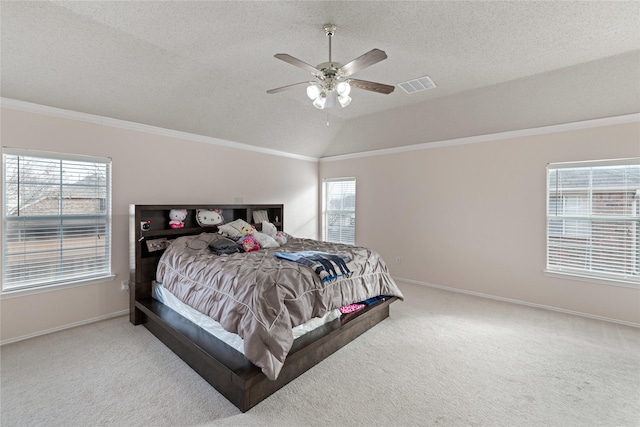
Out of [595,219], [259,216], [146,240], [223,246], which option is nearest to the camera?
[223,246]

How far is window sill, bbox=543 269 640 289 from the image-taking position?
11.2 ft

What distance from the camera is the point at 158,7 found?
7.12ft

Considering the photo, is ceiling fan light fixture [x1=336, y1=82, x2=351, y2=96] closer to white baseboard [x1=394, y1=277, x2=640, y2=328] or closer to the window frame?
the window frame

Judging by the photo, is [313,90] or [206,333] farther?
[206,333]

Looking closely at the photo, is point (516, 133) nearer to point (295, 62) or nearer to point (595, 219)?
point (595, 219)

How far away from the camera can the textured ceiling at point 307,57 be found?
2.25 meters

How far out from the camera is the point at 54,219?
3172mm

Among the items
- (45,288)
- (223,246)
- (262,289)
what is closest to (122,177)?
(45,288)

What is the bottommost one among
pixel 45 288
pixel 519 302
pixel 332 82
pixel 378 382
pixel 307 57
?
pixel 378 382

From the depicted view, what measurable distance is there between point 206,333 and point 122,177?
2.35 metres

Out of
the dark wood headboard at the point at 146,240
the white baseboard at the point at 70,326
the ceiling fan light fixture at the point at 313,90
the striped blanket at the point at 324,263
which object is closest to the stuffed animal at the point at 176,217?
the dark wood headboard at the point at 146,240

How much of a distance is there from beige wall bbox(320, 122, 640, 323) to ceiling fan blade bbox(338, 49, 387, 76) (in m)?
3.04

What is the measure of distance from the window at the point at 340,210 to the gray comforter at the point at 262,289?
254 cm

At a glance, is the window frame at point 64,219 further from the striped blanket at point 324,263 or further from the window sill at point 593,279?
the window sill at point 593,279
